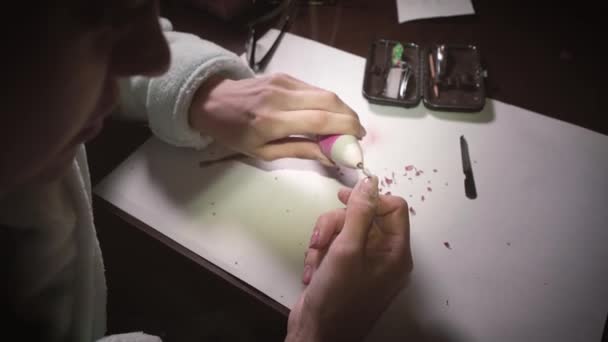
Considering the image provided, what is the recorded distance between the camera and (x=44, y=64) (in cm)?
26

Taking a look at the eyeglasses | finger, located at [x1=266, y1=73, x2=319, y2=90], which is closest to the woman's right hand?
finger, located at [x1=266, y1=73, x2=319, y2=90]

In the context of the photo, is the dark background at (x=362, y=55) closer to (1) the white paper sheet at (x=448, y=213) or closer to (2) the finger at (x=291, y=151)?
(1) the white paper sheet at (x=448, y=213)

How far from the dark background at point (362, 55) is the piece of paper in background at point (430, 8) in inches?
0.6

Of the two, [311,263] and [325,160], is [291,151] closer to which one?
[325,160]

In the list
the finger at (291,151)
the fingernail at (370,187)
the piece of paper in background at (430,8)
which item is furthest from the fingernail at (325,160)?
the piece of paper in background at (430,8)

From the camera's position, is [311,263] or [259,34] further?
[259,34]

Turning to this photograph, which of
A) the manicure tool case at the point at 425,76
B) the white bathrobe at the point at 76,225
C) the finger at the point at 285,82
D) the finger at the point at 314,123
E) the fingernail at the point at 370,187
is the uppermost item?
the manicure tool case at the point at 425,76

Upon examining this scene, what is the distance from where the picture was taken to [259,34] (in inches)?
35.3

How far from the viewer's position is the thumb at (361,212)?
1.69 ft

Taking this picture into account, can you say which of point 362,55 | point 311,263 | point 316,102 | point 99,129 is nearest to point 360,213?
point 311,263

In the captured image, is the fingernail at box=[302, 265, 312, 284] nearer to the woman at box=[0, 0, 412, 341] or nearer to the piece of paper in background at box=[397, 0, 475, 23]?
the woman at box=[0, 0, 412, 341]

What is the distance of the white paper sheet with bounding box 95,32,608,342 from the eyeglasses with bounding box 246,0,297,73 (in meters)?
0.19

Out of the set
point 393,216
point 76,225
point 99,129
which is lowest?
point 76,225

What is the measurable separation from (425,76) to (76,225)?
2.19 feet
